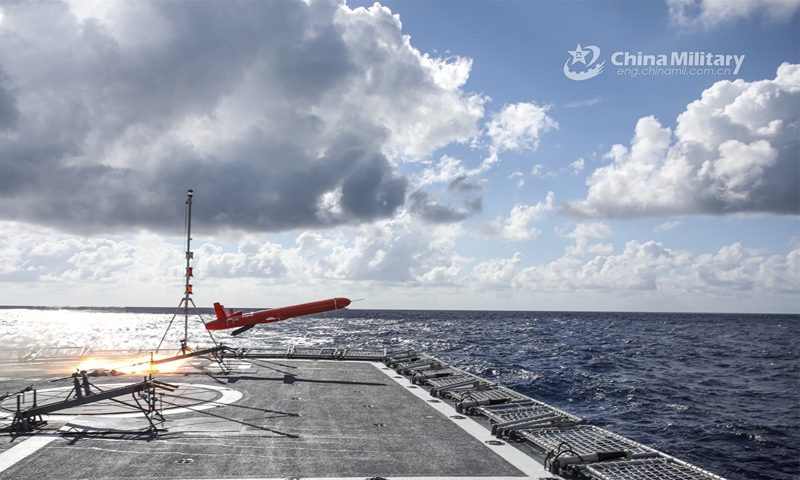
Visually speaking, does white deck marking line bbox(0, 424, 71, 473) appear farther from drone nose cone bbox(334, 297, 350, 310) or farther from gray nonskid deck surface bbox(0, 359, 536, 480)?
drone nose cone bbox(334, 297, 350, 310)

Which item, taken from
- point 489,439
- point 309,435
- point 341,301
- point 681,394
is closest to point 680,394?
point 681,394

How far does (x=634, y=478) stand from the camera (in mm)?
12008

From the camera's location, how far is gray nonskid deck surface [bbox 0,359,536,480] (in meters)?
13.4

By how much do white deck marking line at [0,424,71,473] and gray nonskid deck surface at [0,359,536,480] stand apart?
92mm

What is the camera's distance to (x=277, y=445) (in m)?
15.7

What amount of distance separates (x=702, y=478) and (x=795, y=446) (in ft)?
87.0

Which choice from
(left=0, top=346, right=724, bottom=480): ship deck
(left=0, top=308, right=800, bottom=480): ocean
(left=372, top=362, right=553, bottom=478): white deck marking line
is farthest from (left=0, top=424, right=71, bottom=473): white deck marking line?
(left=0, top=308, right=800, bottom=480): ocean

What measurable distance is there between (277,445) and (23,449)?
6.99 metres

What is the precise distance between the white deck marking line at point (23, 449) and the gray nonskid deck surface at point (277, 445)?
0.09 meters

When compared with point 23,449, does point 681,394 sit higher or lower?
lower

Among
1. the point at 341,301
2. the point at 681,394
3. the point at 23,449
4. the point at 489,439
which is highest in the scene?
the point at 341,301

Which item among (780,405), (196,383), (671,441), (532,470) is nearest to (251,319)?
(196,383)

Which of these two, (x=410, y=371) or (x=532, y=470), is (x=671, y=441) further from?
(x=532, y=470)

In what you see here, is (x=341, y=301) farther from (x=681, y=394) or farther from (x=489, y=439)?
(x=489, y=439)
